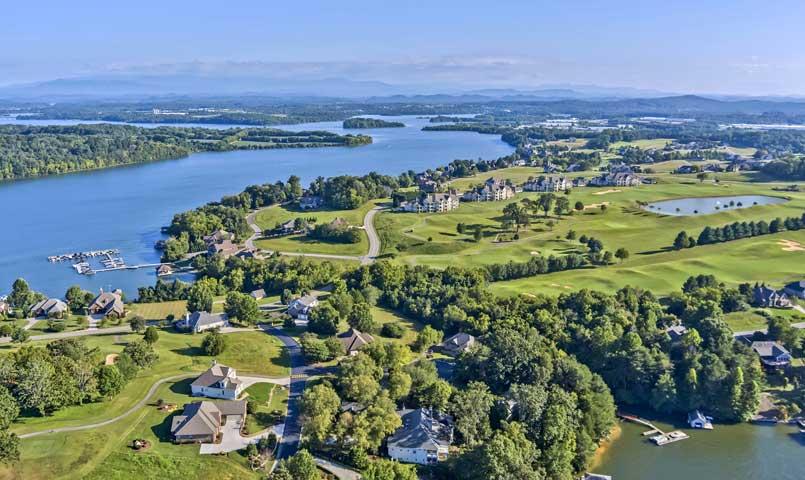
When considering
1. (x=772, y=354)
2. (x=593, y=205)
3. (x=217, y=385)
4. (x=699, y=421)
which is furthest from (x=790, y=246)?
(x=217, y=385)

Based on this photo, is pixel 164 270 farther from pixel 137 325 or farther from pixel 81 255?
pixel 137 325

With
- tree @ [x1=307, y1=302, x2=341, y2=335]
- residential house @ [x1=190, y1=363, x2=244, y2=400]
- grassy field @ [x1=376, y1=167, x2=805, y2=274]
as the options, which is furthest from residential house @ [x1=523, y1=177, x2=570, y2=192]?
residential house @ [x1=190, y1=363, x2=244, y2=400]

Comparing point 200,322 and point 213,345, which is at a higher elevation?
point 213,345

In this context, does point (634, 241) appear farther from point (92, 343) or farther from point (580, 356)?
point (92, 343)

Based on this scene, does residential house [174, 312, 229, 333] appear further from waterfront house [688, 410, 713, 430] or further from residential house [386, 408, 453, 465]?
waterfront house [688, 410, 713, 430]

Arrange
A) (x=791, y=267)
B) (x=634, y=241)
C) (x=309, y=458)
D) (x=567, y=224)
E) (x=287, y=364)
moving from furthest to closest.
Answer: (x=567, y=224) → (x=634, y=241) → (x=791, y=267) → (x=287, y=364) → (x=309, y=458)

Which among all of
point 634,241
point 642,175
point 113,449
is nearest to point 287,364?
point 113,449
